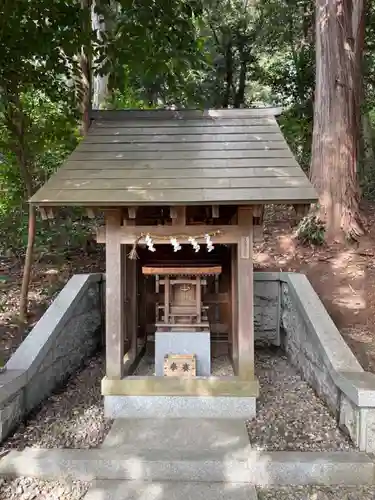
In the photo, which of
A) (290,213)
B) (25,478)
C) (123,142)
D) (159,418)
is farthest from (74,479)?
(290,213)

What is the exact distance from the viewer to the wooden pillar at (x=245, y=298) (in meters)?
3.58

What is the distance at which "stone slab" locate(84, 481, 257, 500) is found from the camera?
9.11 ft

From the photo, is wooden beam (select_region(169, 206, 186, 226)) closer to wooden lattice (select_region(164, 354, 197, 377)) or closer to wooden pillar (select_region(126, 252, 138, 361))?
wooden pillar (select_region(126, 252, 138, 361))

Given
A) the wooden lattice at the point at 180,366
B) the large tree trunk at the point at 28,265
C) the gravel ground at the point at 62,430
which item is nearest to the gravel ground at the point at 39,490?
the gravel ground at the point at 62,430

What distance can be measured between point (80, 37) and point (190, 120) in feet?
4.91

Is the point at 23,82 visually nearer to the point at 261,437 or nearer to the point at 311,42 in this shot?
the point at 261,437

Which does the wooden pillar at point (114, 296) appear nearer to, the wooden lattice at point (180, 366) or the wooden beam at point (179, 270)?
the wooden beam at point (179, 270)

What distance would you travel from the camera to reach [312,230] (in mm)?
6629

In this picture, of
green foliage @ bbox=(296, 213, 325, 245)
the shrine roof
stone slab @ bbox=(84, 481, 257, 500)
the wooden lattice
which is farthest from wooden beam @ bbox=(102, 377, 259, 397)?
green foliage @ bbox=(296, 213, 325, 245)

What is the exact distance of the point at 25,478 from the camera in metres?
2.95

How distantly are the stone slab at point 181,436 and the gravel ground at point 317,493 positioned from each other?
31 centimetres

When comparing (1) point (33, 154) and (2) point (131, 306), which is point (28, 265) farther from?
(1) point (33, 154)

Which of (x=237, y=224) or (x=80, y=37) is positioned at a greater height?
(x=80, y=37)

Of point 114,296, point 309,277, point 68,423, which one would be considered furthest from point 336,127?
point 68,423
